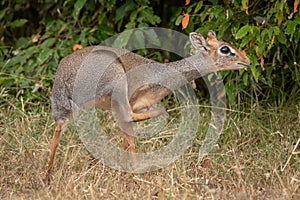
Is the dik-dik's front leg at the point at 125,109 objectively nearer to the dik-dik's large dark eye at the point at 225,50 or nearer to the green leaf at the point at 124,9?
the dik-dik's large dark eye at the point at 225,50

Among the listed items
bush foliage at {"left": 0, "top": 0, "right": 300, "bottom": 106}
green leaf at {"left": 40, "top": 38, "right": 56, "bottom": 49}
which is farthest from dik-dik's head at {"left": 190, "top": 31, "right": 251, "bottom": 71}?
green leaf at {"left": 40, "top": 38, "right": 56, "bottom": 49}

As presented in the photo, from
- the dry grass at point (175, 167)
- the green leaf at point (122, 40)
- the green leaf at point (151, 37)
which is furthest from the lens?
the green leaf at point (151, 37)

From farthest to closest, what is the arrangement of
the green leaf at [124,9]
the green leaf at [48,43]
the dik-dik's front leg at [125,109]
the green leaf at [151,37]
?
1. the green leaf at [48,43]
2. the green leaf at [124,9]
3. the green leaf at [151,37]
4. the dik-dik's front leg at [125,109]

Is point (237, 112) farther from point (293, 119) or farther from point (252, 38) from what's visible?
point (252, 38)

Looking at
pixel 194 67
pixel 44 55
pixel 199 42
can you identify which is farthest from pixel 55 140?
pixel 44 55

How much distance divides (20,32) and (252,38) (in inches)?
130

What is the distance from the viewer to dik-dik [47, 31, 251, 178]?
4.42 meters

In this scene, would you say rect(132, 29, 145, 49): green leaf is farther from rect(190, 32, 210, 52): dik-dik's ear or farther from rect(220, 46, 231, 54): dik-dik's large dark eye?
rect(220, 46, 231, 54): dik-dik's large dark eye

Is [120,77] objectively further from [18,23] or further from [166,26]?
[18,23]

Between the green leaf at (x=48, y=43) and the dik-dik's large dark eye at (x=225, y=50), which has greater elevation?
the dik-dik's large dark eye at (x=225, y=50)

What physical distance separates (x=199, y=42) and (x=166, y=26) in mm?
2033

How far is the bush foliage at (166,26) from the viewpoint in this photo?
4859 mm

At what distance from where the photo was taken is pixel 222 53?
4566mm

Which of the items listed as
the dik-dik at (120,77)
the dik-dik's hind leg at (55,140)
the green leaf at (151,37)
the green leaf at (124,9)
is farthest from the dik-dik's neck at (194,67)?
the green leaf at (124,9)
